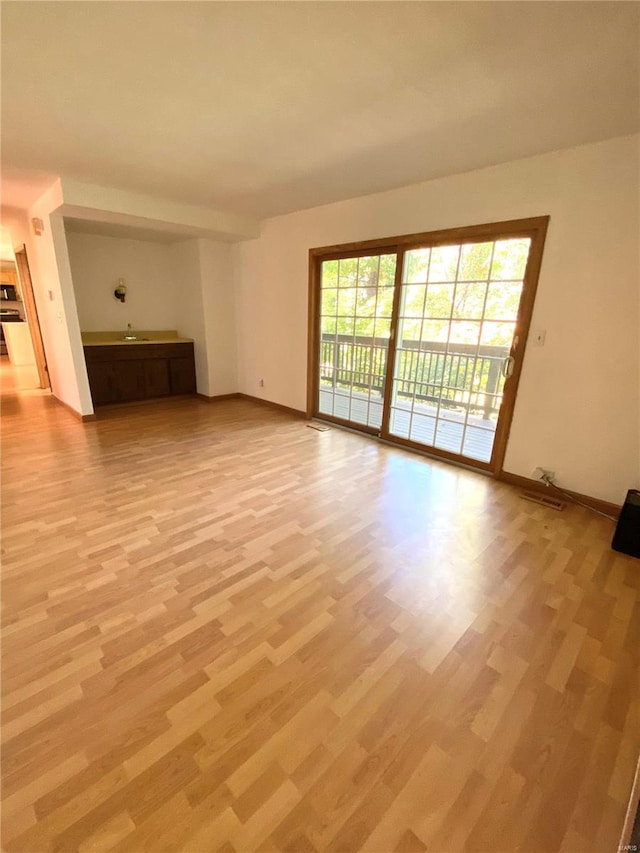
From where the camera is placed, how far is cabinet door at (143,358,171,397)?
5500mm

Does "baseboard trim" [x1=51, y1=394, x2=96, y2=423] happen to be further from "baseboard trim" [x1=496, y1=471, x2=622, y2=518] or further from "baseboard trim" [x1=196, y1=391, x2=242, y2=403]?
"baseboard trim" [x1=496, y1=471, x2=622, y2=518]

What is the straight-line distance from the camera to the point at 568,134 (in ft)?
7.53

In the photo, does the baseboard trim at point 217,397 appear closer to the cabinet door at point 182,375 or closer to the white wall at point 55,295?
the cabinet door at point 182,375

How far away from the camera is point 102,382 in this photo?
5117 millimetres

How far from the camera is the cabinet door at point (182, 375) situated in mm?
5754

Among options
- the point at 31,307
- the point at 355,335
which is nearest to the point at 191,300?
the point at 31,307

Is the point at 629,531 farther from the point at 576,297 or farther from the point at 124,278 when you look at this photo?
the point at 124,278

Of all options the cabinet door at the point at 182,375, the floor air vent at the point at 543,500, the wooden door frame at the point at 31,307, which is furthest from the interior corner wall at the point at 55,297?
the floor air vent at the point at 543,500

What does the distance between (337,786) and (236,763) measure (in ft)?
1.08

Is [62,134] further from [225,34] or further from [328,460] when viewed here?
[328,460]

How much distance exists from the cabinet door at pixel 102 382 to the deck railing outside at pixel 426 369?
121 inches

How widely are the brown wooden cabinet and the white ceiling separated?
2.50 meters

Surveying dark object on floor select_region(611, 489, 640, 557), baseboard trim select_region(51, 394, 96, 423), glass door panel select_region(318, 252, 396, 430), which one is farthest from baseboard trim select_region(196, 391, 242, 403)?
dark object on floor select_region(611, 489, 640, 557)

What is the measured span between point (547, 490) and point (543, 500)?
0.52 ft
